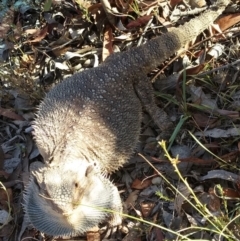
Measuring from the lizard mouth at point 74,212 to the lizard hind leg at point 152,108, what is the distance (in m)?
0.73

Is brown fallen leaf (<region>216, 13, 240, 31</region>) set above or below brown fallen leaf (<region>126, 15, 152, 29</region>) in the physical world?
below

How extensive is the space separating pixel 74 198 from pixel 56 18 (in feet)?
8.11

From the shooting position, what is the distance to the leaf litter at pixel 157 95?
3990 millimetres

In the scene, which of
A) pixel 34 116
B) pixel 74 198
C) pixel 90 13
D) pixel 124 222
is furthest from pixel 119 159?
pixel 90 13

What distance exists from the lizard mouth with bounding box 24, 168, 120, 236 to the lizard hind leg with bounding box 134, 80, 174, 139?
727 mm

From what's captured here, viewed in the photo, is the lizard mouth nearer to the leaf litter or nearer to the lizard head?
the lizard head

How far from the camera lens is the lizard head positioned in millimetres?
3613

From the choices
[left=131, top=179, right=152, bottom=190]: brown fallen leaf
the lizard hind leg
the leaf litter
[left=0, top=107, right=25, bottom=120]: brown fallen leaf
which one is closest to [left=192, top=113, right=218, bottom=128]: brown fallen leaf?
the leaf litter

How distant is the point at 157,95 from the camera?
4.71 m

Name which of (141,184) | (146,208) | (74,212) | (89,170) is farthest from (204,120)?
(74,212)

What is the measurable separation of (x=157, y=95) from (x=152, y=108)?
0.20 metres

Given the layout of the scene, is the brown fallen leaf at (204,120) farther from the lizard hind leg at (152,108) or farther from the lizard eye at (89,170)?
the lizard eye at (89,170)

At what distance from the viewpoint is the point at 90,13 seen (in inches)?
204

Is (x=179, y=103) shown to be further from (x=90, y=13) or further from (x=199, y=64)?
(x=90, y=13)
